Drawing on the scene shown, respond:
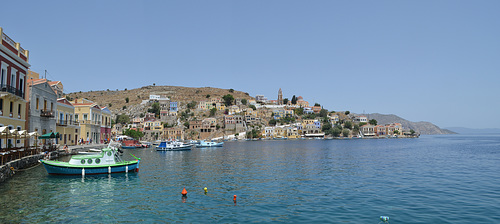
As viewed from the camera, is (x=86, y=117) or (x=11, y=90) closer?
(x=11, y=90)

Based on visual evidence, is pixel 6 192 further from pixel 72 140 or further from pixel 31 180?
pixel 72 140

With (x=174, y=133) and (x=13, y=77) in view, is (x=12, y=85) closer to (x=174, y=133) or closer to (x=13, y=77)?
(x=13, y=77)

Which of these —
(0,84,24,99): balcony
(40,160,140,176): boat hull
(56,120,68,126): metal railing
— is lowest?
(40,160,140,176): boat hull

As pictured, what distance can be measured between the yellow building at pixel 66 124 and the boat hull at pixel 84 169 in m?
29.3

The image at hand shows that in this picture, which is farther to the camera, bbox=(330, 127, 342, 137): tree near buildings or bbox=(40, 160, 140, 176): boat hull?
bbox=(330, 127, 342, 137): tree near buildings

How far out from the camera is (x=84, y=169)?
29703 mm

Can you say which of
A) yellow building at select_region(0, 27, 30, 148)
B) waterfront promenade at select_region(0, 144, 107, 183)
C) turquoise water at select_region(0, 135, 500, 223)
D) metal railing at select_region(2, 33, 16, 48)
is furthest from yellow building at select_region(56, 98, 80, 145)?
turquoise water at select_region(0, 135, 500, 223)

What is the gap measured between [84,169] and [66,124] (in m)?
32.0

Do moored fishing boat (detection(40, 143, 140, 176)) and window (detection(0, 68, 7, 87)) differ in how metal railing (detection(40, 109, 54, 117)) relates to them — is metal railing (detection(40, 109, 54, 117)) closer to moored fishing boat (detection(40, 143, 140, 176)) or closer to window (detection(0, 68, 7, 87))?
window (detection(0, 68, 7, 87))

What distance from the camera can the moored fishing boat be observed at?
94.7ft

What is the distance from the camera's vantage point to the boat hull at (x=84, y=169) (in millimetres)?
28750

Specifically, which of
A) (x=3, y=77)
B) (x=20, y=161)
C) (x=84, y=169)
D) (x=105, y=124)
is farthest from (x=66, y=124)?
(x=84, y=169)

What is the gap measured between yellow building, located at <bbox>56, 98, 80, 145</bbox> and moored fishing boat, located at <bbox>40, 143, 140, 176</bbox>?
29.3 meters

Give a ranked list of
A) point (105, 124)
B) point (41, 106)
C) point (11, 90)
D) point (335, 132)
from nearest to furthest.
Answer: point (11, 90)
point (41, 106)
point (105, 124)
point (335, 132)
